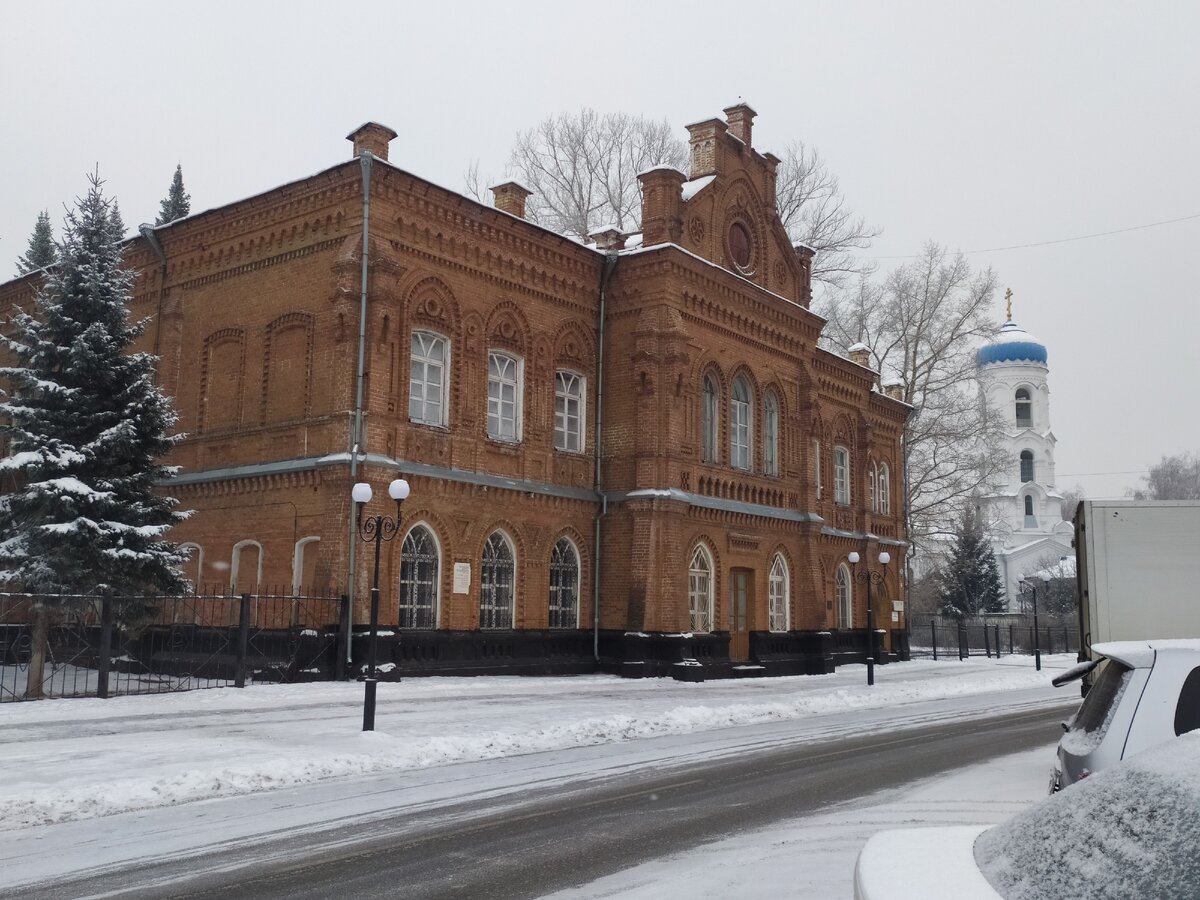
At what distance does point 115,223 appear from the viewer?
64.1 feet

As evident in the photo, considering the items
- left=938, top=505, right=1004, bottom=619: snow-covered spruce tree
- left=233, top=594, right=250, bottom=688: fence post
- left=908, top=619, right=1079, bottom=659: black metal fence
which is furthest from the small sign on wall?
left=938, top=505, right=1004, bottom=619: snow-covered spruce tree

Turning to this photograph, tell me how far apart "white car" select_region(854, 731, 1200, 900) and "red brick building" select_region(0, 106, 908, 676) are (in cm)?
1699

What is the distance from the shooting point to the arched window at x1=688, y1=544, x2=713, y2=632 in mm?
25016

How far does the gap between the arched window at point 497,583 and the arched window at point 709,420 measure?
18.8ft

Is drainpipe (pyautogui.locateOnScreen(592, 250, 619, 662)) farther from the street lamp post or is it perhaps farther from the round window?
the street lamp post

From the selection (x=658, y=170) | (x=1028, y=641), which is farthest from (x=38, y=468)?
(x=1028, y=641)

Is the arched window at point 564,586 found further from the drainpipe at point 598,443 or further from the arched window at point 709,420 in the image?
the arched window at point 709,420

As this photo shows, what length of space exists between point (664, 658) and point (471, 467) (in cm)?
582

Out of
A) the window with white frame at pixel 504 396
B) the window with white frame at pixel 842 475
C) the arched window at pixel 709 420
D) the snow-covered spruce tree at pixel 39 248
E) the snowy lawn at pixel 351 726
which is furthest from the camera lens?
the snow-covered spruce tree at pixel 39 248

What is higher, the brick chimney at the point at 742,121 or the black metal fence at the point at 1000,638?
the brick chimney at the point at 742,121

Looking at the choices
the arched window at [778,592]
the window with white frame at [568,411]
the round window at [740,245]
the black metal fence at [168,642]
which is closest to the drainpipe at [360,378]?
the black metal fence at [168,642]

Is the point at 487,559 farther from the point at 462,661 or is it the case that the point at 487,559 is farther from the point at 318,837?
the point at 318,837

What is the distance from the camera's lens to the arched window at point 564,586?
77.1ft

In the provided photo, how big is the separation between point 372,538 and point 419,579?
5.14 feet
